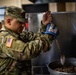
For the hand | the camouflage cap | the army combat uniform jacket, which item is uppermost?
the camouflage cap

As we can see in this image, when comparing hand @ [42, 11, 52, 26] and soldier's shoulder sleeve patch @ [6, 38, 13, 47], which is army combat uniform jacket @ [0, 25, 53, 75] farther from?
hand @ [42, 11, 52, 26]

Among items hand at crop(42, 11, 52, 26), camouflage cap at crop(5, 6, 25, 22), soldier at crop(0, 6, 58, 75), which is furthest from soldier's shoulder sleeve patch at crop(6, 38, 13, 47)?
hand at crop(42, 11, 52, 26)

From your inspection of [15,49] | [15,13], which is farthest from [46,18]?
[15,49]

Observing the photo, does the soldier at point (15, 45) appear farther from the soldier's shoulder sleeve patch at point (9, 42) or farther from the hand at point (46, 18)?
the hand at point (46, 18)

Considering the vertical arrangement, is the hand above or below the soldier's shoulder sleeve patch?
above

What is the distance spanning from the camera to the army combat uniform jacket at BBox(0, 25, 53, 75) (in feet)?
4.17

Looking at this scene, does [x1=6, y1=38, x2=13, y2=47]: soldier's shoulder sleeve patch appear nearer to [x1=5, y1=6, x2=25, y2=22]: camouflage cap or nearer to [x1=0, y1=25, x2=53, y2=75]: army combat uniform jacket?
[x1=0, y1=25, x2=53, y2=75]: army combat uniform jacket

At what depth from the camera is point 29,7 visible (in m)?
5.24

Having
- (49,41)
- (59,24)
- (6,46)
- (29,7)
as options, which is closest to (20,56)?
(6,46)

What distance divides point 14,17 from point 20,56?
256mm

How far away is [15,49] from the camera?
1.27m

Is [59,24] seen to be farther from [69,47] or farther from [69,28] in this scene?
[69,47]

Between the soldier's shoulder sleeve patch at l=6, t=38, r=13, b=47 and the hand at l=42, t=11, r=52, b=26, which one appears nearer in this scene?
the soldier's shoulder sleeve patch at l=6, t=38, r=13, b=47

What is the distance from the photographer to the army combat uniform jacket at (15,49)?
50.1 inches
